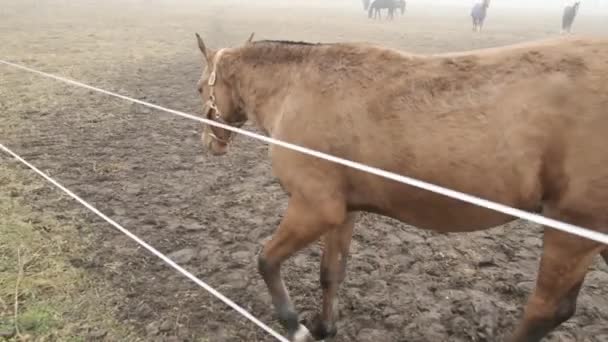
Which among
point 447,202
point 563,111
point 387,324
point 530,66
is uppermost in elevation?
point 530,66

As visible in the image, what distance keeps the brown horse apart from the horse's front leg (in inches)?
1.4

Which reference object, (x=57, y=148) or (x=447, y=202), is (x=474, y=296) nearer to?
(x=447, y=202)

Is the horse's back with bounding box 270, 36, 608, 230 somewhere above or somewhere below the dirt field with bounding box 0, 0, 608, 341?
above

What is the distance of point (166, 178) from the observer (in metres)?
5.52

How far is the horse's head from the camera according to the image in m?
3.39

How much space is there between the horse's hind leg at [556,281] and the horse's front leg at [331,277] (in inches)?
44.2

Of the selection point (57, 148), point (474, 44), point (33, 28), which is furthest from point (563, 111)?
point (33, 28)

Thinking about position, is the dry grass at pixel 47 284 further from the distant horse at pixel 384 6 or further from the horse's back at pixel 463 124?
the distant horse at pixel 384 6

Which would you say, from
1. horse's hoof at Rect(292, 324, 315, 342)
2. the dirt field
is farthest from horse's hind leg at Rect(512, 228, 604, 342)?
horse's hoof at Rect(292, 324, 315, 342)

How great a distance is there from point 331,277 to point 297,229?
63cm

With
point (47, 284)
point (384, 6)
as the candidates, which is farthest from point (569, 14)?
point (47, 284)

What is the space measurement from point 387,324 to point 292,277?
0.85 meters

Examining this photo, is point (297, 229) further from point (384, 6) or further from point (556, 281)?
point (384, 6)

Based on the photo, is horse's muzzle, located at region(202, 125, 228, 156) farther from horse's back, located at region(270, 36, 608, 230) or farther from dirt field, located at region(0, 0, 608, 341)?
horse's back, located at region(270, 36, 608, 230)
